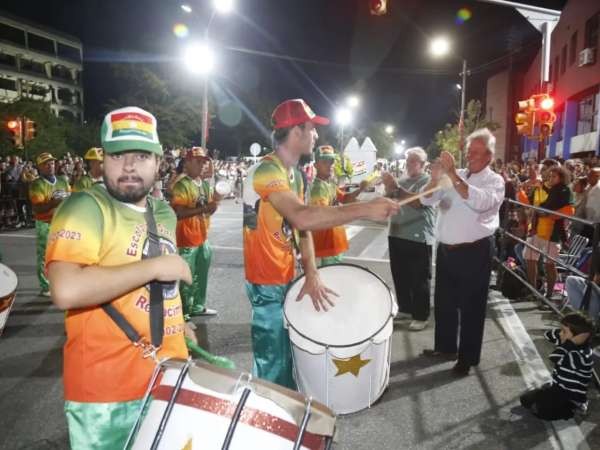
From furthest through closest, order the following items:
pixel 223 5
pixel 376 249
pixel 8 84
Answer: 1. pixel 8 84
2. pixel 223 5
3. pixel 376 249

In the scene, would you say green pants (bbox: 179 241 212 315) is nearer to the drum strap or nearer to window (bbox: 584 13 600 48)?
the drum strap

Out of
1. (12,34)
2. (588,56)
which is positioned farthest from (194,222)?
(12,34)

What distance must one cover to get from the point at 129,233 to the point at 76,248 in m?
0.25

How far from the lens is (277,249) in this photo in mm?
3424

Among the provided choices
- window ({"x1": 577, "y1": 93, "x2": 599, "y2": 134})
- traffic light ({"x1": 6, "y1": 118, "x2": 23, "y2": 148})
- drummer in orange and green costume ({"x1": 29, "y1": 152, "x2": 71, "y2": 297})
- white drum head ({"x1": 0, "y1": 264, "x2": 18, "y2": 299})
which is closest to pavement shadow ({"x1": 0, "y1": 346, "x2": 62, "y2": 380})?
white drum head ({"x1": 0, "y1": 264, "x2": 18, "y2": 299})

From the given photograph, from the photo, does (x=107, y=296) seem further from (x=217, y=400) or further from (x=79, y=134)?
(x=79, y=134)

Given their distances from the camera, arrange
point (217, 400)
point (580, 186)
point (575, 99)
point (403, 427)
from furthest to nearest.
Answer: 1. point (575, 99)
2. point (580, 186)
3. point (403, 427)
4. point (217, 400)

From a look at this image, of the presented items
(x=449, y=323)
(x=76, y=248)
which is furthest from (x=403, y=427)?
(x=76, y=248)

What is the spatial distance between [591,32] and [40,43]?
80961 millimetres

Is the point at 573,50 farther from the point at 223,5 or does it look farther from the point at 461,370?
the point at 461,370

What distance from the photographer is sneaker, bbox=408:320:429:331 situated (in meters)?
6.10

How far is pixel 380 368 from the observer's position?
3436mm

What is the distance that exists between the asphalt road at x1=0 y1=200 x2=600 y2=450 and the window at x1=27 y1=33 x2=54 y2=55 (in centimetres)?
8480

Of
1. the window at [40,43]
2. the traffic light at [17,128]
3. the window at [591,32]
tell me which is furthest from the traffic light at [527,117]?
the window at [40,43]
